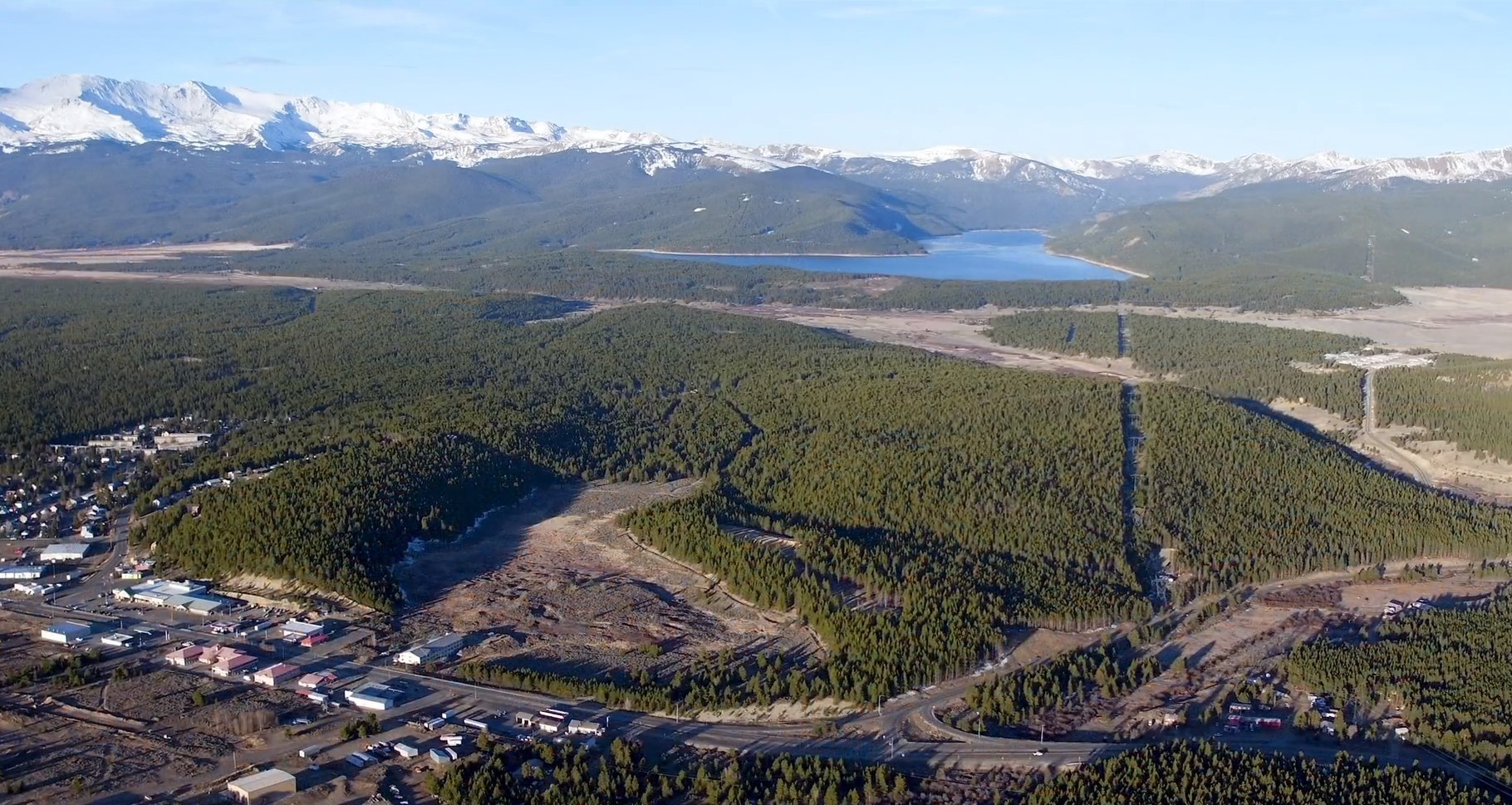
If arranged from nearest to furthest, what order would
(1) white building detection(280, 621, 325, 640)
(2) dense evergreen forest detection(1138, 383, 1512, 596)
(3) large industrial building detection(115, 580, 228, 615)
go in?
(1) white building detection(280, 621, 325, 640)
(3) large industrial building detection(115, 580, 228, 615)
(2) dense evergreen forest detection(1138, 383, 1512, 596)


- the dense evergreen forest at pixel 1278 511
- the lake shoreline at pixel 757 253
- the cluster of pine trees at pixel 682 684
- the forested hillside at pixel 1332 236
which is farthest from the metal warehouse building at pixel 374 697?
the lake shoreline at pixel 757 253

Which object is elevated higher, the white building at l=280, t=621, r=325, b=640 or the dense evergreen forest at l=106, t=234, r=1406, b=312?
the dense evergreen forest at l=106, t=234, r=1406, b=312

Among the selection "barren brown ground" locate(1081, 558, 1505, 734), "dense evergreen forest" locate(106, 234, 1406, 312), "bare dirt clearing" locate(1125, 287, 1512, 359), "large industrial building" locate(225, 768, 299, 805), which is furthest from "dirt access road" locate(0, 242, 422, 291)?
"large industrial building" locate(225, 768, 299, 805)

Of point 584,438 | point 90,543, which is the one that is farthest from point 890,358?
point 90,543

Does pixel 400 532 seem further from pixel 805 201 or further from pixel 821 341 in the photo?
pixel 805 201

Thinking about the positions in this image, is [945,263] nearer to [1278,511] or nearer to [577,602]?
[1278,511]

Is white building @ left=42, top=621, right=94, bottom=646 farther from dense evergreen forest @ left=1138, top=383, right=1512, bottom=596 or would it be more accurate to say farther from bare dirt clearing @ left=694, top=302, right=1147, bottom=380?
bare dirt clearing @ left=694, top=302, right=1147, bottom=380

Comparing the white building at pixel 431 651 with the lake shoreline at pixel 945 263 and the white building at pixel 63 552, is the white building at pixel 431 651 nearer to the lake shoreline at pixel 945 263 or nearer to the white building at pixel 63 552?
the white building at pixel 63 552
